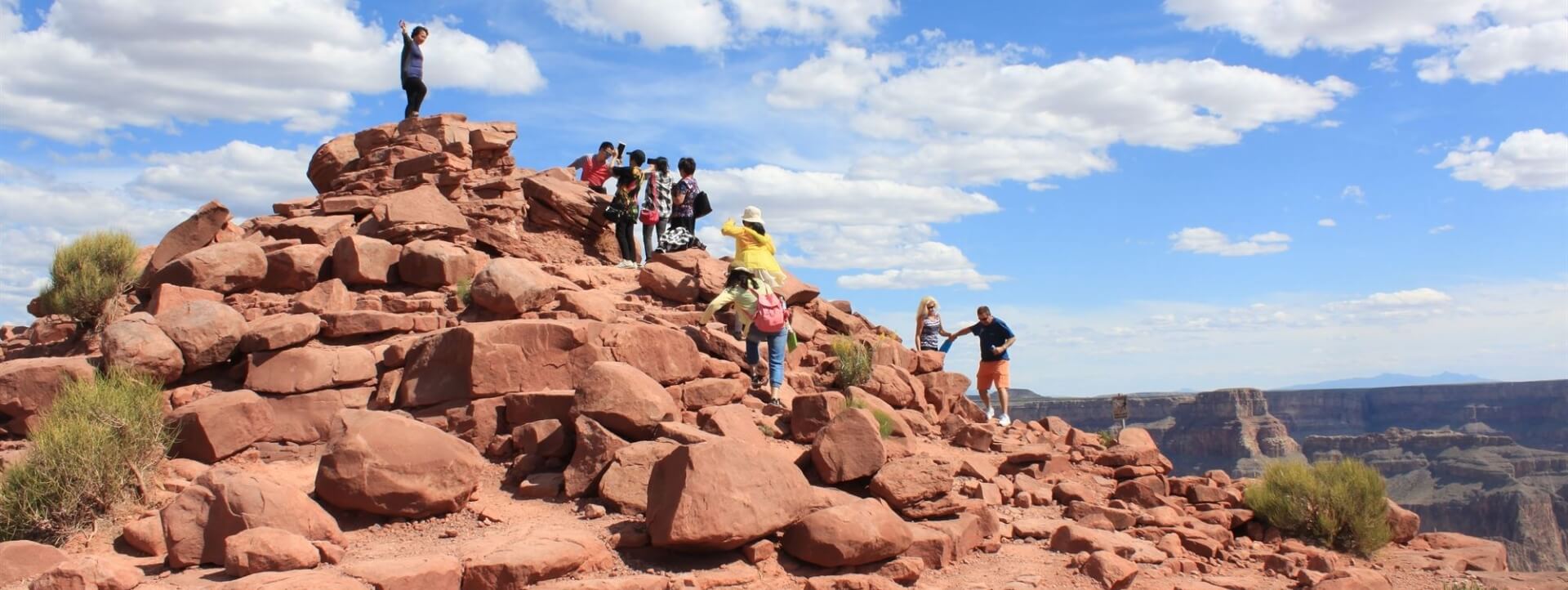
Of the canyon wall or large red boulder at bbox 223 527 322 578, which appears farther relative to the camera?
the canyon wall

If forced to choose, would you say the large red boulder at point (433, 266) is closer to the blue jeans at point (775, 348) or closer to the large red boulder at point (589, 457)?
the blue jeans at point (775, 348)

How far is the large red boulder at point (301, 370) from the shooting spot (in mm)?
10820

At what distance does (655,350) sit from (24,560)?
559 centimetres

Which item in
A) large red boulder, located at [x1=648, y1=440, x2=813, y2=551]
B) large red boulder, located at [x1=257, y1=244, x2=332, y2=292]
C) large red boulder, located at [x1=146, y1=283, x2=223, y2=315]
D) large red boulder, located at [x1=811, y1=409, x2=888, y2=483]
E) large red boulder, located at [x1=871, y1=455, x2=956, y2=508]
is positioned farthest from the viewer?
large red boulder, located at [x1=257, y1=244, x2=332, y2=292]

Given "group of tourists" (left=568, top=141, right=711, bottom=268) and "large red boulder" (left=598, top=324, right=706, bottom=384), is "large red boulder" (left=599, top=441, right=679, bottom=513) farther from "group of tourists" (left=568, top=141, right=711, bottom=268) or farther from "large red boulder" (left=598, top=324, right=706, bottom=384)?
"group of tourists" (left=568, top=141, right=711, bottom=268)

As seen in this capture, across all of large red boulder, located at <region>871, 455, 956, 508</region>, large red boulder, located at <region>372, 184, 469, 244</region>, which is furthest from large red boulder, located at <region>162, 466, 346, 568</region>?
large red boulder, located at <region>372, 184, 469, 244</region>

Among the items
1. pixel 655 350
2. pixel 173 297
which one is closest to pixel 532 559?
pixel 655 350

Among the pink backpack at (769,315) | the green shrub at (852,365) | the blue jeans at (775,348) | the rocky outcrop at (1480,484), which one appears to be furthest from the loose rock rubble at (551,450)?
the rocky outcrop at (1480,484)

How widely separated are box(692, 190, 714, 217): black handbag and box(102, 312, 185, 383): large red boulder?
25.1 feet

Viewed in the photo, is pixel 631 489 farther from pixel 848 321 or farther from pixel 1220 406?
pixel 1220 406

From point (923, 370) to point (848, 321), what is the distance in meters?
1.39

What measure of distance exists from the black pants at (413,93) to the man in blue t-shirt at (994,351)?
1009 centimetres

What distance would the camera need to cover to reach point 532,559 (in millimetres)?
7082

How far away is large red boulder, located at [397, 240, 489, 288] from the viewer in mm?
13812
